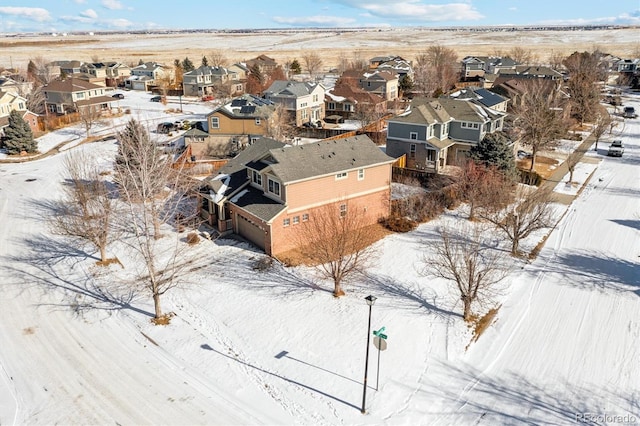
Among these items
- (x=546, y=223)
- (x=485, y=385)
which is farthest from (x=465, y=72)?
(x=485, y=385)

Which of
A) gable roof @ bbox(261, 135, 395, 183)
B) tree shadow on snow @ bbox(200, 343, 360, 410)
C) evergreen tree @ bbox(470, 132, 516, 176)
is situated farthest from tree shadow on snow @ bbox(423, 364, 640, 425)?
evergreen tree @ bbox(470, 132, 516, 176)

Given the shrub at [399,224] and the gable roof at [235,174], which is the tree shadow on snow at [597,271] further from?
the gable roof at [235,174]

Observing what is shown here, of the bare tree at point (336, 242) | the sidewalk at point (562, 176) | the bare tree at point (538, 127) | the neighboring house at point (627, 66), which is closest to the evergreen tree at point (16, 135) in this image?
the bare tree at point (336, 242)

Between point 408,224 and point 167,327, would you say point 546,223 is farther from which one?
point 167,327

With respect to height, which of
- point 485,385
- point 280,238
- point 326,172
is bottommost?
point 485,385

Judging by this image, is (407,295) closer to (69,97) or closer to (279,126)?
(279,126)

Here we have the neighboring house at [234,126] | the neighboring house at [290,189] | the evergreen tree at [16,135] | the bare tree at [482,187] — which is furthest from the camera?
the neighboring house at [234,126]
